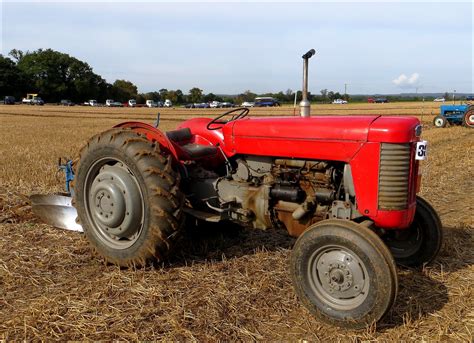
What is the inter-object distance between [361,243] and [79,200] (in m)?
2.52

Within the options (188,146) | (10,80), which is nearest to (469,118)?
(188,146)

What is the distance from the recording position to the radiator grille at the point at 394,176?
2898 mm

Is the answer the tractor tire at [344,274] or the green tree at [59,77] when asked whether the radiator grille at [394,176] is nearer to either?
the tractor tire at [344,274]

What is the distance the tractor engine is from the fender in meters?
0.30

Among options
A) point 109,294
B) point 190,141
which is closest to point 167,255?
point 109,294

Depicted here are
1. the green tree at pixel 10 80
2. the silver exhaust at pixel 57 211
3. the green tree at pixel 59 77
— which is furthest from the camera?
the green tree at pixel 59 77

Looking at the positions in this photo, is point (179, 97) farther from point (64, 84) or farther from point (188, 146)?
point (188, 146)

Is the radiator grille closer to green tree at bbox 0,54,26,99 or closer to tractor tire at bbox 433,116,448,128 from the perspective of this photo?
tractor tire at bbox 433,116,448,128

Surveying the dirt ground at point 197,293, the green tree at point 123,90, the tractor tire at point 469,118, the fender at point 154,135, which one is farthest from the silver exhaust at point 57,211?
the green tree at point 123,90

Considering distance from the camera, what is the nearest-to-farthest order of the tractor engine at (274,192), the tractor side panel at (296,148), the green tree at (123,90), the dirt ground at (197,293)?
the dirt ground at (197,293)
the tractor side panel at (296,148)
the tractor engine at (274,192)
the green tree at (123,90)

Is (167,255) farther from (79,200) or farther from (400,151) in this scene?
(400,151)

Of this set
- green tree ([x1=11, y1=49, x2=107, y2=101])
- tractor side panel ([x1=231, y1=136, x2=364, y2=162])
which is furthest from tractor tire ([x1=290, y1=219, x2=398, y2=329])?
green tree ([x1=11, y1=49, x2=107, y2=101])

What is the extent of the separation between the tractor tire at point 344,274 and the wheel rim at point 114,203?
4.66ft

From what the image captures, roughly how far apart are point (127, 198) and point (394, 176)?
6.85 ft
